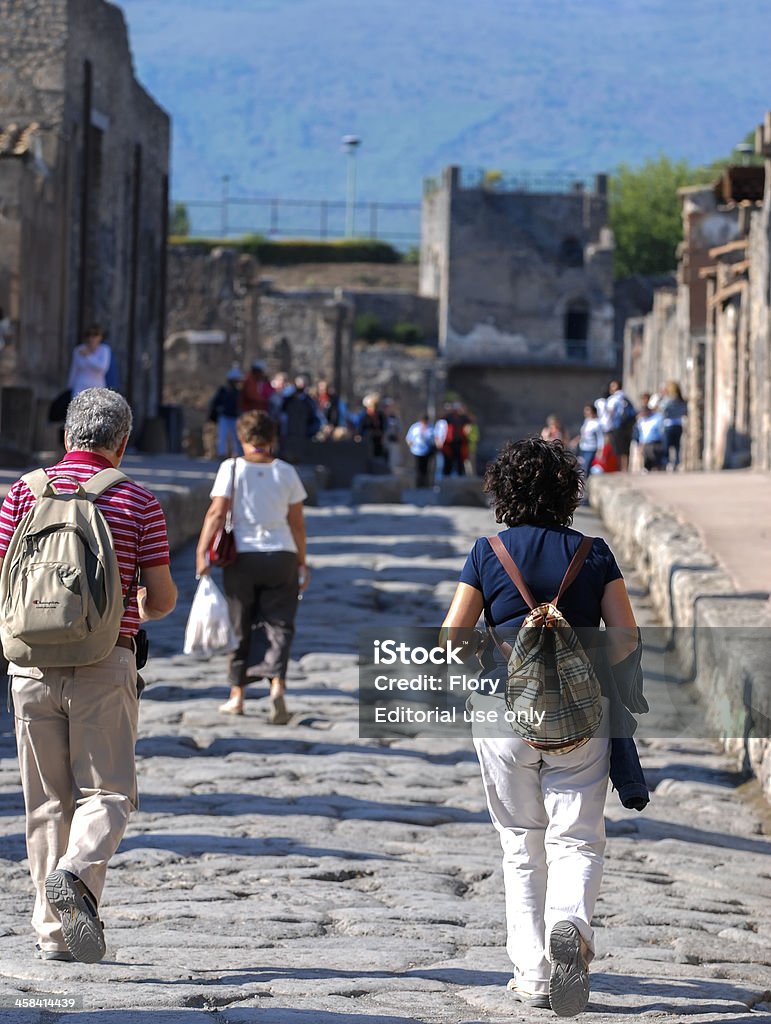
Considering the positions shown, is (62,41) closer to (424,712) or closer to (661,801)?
(424,712)

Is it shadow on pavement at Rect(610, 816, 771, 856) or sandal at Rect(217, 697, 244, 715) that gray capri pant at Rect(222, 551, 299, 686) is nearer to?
sandal at Rect(217, 697, 244, 715)

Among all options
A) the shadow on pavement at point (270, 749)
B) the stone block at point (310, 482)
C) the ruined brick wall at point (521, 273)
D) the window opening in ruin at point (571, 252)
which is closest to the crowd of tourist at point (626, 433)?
the stone block at point (310, 482)

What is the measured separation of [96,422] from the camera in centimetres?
483

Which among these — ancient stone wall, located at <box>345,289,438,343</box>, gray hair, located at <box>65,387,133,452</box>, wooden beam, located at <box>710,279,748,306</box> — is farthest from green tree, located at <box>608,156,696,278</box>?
gray hair, located at <box>65,387,133,452</box>

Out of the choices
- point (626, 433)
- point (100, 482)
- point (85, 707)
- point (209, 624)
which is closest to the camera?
point (85, 707)

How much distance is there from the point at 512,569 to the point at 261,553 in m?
4.28

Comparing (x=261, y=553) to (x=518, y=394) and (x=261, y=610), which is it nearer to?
(x=261, y=610)

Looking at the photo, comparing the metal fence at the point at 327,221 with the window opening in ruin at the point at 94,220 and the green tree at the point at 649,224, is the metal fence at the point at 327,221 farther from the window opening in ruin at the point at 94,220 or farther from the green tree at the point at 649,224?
the window opening in ruin at the point at 94,220

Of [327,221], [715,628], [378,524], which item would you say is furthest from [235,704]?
[327,221]

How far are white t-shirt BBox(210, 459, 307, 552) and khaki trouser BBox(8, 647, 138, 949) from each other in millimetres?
3850

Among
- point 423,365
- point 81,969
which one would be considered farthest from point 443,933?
point 423,365

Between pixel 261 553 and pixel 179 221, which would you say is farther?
pixel 179 221

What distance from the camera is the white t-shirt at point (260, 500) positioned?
335 inches

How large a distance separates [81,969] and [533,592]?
4.80 feet
